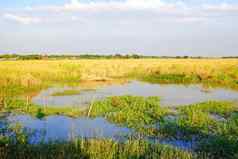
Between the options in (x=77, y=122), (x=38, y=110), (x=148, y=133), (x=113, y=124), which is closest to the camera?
(x=148, y=133)

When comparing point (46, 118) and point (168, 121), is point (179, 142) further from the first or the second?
point (46, 118)

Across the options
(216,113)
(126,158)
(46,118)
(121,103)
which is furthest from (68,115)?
(126,158)

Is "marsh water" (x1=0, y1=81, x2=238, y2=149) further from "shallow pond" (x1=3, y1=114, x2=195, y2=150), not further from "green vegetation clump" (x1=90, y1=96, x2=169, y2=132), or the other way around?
"green vegetation clump" (x1=90, y1=96, x2=169, y2=132)

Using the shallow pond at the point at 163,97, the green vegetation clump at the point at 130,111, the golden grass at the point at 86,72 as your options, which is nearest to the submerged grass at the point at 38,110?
the green vegetation clump at the point at 130,111

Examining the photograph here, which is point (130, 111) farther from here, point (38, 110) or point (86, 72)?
point (86, 72)

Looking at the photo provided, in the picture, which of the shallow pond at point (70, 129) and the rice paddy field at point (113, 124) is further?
the shallow pond at point (70, 129)

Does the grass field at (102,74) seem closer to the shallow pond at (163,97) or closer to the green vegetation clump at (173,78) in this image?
the green vegetation clump at (173,78)

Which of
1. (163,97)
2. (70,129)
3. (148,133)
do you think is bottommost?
(163,97)

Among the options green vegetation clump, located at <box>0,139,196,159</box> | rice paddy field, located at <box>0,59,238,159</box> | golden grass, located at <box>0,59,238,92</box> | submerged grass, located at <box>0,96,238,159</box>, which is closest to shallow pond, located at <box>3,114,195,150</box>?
rice paddy field, located at <box>0,59,238,159</box>

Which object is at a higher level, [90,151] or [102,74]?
[90,151]

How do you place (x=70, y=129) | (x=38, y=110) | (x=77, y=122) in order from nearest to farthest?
(x=70, y=129) < (x=77, y=122) < (x=38, y=110)

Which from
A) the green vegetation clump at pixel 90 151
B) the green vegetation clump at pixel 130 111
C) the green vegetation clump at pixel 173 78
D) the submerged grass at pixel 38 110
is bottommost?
the green vegetation clump at pixel 173 78

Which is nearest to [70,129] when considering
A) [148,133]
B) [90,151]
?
[148,133]

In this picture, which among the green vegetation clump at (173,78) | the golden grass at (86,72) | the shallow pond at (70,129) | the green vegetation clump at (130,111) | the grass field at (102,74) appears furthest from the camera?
the green vegetation clump at (173,78)
